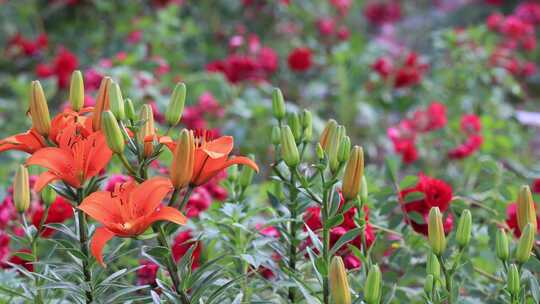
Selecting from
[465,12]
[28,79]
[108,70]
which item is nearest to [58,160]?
[108,70]

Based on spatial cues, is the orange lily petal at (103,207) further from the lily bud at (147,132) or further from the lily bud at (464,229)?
the lily bud at (464,229)

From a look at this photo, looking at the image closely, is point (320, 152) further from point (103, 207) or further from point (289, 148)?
point (103, 207)

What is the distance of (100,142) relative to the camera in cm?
67

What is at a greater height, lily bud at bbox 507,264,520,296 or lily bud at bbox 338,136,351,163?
lily bud at bbox 338,136,351,163

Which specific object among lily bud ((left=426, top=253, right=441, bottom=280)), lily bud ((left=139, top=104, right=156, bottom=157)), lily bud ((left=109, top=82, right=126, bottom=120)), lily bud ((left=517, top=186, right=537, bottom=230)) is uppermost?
lily bud ((left=109, top=82, right=126, bottom=120))

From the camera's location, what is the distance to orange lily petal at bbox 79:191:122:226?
629mm

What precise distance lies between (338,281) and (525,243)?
204 millimetres

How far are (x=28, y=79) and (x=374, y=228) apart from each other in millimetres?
1720

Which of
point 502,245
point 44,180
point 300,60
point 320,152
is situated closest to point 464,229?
point 502,245

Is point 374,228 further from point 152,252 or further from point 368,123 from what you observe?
point 368,123

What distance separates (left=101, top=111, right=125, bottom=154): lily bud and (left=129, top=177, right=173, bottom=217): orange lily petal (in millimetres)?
37

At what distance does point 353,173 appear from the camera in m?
0.68

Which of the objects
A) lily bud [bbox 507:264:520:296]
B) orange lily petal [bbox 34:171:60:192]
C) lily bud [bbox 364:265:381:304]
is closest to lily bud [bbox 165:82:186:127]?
orange lily petal [bbox 34:171:60:192]

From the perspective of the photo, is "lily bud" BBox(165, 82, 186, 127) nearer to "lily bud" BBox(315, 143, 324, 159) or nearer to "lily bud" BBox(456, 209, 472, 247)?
"lily bud" BBox(315, 143, 324, 159)
